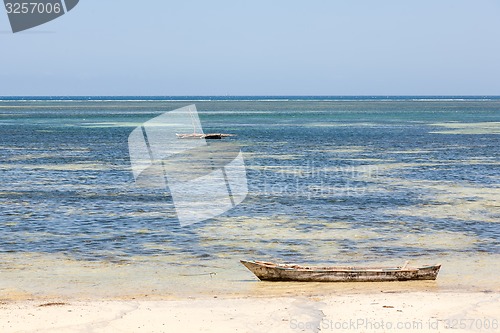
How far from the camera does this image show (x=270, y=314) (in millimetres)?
16938

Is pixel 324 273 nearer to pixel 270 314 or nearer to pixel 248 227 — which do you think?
pixel 270 314

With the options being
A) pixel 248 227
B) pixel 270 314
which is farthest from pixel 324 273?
pixel 248 227

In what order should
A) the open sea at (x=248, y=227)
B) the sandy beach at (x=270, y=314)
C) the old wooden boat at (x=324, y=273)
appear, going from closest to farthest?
the sandy beach at (x=270, y=314)
the old wooden boat at (x=324, y=273)
the open sea at (x=248, y=227)

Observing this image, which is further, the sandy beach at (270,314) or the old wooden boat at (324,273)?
the old wooden boat at (324,273)

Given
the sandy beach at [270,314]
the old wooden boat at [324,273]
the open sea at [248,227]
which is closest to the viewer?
the sandy beach at [270,314]

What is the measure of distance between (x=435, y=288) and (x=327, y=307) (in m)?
3.96

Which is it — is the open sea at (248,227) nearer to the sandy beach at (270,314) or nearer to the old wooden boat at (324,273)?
the old wooden boat at (324,273)

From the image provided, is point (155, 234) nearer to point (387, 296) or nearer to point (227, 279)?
point (227, 279)

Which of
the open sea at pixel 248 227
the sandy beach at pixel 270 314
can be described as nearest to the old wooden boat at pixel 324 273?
the open sea at pixel 248 227

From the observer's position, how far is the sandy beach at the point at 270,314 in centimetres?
1584

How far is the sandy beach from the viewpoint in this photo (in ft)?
52.0

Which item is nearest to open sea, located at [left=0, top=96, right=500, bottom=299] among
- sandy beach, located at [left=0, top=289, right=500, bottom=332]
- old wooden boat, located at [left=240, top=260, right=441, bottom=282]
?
old wooden boat, located at [left=240, top=260, right=441, bottom=282]

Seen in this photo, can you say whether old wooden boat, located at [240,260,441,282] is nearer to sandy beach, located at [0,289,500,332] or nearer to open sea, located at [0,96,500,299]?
open sea, located at [0,96,500,299]

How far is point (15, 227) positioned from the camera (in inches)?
1128
